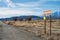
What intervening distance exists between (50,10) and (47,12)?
1.08 m

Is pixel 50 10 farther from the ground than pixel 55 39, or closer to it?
farther from the ground

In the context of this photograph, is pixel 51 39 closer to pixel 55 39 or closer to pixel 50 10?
pixel 55 39

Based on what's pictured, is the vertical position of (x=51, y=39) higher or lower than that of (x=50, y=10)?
lower

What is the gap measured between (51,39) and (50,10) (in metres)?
6.02

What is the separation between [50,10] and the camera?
83.3ft

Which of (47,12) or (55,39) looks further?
(47,12)

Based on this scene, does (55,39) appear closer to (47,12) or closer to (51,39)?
(51,39)

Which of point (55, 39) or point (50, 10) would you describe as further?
point (50, 10)

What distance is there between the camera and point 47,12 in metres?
26.4

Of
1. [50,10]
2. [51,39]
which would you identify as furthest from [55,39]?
[50,10]

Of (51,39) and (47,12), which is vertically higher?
(47,12)

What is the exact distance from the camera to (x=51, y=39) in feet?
65.9

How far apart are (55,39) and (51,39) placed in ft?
1.88

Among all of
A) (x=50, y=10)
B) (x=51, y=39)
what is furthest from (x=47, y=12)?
(x=51, y=39)
